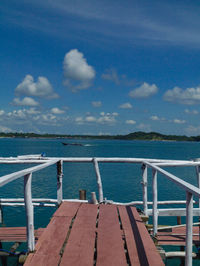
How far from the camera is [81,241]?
359cm

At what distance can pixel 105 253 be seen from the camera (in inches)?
128

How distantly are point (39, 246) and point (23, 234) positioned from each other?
77.6 inches

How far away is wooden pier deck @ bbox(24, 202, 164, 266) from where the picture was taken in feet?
10.1

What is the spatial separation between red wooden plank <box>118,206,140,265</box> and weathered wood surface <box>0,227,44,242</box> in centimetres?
166

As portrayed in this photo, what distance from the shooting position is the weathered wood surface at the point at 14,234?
484 centimetres

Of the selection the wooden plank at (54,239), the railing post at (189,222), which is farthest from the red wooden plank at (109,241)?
the railing post at (189,222)

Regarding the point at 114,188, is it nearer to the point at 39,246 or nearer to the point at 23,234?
the point at 23,234

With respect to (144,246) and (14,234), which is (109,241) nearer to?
(144,246)

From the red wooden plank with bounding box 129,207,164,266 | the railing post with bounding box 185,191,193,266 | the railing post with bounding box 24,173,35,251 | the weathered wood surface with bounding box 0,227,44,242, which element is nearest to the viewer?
the railing post with bounding box 185,191,193,266

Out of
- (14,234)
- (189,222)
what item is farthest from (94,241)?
(14,234)

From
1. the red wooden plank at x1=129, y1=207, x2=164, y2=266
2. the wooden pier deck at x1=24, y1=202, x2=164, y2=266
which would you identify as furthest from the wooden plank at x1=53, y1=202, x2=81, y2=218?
the red wooden plank at x1=129, y1=207, x2=164, y2=266

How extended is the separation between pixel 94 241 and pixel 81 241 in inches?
7.4

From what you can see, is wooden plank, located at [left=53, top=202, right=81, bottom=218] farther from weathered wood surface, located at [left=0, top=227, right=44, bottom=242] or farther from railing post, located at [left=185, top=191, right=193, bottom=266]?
railing post, located at [left=185, top=191, right=193, bottom=266]

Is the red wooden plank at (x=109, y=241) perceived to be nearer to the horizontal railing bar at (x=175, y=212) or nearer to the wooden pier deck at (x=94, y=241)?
the wooden pier deck at (x=94, y=241)
